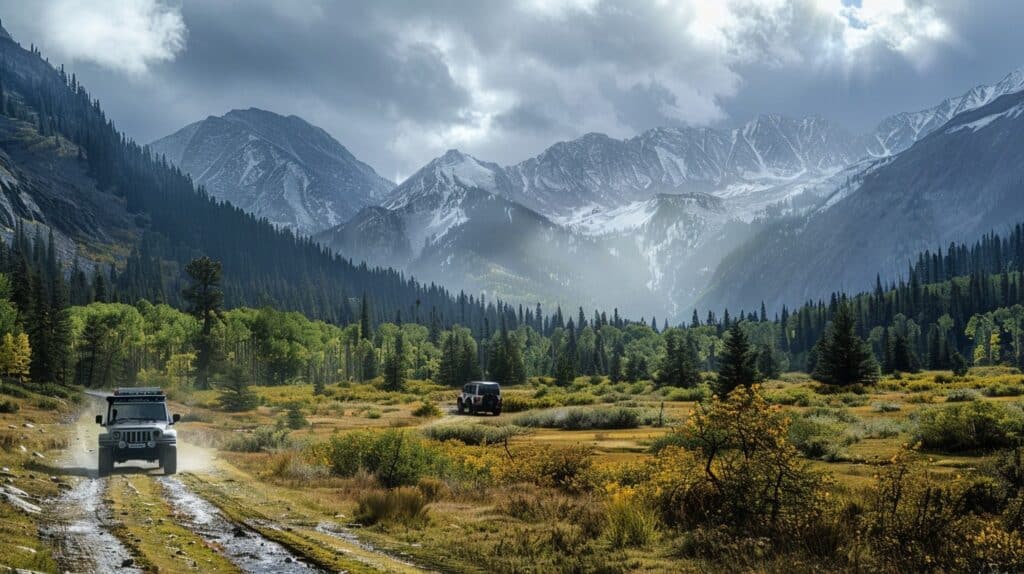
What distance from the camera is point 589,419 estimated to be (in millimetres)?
51188

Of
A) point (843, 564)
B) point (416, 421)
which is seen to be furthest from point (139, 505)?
point (416, 421)

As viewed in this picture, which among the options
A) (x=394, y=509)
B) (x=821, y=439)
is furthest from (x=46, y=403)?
(x=821, y=439)

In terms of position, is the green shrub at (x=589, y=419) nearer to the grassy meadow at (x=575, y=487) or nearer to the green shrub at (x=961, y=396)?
the grassy meadow at (x=575, y=487)

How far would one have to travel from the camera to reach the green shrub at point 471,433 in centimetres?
4031

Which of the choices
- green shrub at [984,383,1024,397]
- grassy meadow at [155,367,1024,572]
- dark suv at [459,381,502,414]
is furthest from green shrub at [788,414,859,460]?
dark suv at [459,381,502,414]

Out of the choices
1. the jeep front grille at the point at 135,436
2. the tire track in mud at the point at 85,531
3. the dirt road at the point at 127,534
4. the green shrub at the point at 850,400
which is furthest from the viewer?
the green shrub at the point at 850,400

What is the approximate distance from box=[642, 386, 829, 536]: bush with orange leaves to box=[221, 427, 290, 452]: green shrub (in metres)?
25.5

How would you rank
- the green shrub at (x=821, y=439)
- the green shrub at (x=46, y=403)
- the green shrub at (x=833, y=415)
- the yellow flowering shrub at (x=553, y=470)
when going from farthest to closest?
the green shrub at (x=46, y=403), the green shrub at (x=833, y=415), the green shrub at (x=821, y=439), the yellow flowering shrub at (x=553, y=470)

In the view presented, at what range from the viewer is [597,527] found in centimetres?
1553

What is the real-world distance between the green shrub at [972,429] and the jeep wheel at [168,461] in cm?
2690

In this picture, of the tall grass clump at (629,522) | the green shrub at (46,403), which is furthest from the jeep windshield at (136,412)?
the green shrub at (46,403)

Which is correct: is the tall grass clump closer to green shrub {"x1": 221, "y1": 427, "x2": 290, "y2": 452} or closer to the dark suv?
green shrub {"x1": 221, "y1": 427, "x2": 290, "y2": 452}

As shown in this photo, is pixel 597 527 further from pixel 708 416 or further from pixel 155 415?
pixel 155 415

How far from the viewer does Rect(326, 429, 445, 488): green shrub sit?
23.1 meters
